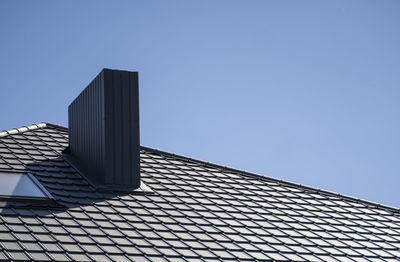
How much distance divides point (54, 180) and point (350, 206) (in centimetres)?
551

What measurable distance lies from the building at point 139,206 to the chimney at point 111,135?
0.06ft

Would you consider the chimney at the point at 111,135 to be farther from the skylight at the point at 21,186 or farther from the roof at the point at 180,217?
the skylight at the point at 21,186

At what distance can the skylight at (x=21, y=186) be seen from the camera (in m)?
9.64

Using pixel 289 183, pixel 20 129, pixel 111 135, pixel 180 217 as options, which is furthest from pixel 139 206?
pixel 20 129

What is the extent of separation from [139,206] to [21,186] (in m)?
1.82

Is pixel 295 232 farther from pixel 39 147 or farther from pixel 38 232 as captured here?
pixel 39 147

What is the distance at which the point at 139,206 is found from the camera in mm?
10273

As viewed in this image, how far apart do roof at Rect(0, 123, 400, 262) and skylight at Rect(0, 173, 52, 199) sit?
0.57ft

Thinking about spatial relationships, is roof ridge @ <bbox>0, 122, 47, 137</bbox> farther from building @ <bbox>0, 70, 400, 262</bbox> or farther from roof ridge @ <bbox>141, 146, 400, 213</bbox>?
roof ridge @ <bbox>141, 146, 400, 213</bbox>

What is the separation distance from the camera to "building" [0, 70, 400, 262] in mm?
8727

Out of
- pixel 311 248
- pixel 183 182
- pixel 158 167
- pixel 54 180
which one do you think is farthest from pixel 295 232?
pixel 54 180

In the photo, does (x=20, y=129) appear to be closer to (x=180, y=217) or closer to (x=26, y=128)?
(x=26, y=128)

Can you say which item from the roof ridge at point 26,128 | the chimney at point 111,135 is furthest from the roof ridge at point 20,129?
the chimney at point 111,135

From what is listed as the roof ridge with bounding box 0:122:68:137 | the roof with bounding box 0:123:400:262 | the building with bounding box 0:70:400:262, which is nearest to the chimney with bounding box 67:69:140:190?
the building with bounding box 0:70:400:262
